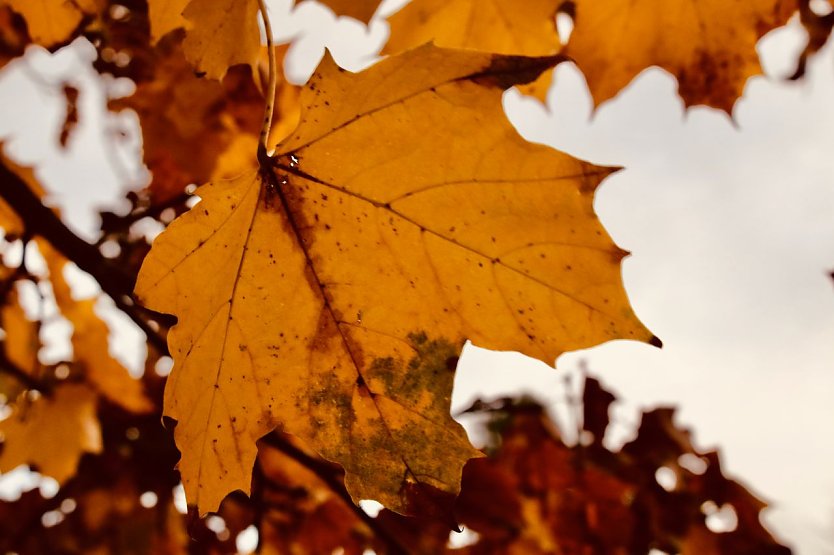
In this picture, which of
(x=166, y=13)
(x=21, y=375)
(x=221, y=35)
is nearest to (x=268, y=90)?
(x=221, y=35)

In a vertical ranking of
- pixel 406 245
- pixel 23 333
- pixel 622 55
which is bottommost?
pixel 23 333

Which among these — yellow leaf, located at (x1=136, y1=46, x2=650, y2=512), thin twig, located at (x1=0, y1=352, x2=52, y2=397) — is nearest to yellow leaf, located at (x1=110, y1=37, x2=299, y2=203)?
yellow leaf, located at (x1=136, y1=46, x2=650, y2=512)

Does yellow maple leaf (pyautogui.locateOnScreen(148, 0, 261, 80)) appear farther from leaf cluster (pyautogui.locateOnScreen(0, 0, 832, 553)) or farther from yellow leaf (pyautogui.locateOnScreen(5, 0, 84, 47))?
yellow leaf (pyautogui.locateOnScreen(5, 0, 84, 47))

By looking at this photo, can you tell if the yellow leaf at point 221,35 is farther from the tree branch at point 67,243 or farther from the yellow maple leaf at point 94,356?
the yellow maple leaf at point 94,356

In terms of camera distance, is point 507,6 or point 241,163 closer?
point 507,6

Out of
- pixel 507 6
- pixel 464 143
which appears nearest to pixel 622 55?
pixel 507 6

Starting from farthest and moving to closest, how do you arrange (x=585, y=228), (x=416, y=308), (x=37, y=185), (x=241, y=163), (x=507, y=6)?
(x=37, y=185) → (x=241, y=163) → (x=507, y=6) → (x=416, y=308) → (x=585, y=228)

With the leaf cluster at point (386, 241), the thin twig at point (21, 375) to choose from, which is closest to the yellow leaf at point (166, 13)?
the leaf cluster at point (386, 241)

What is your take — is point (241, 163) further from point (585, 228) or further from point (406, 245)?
point (585, 228)
